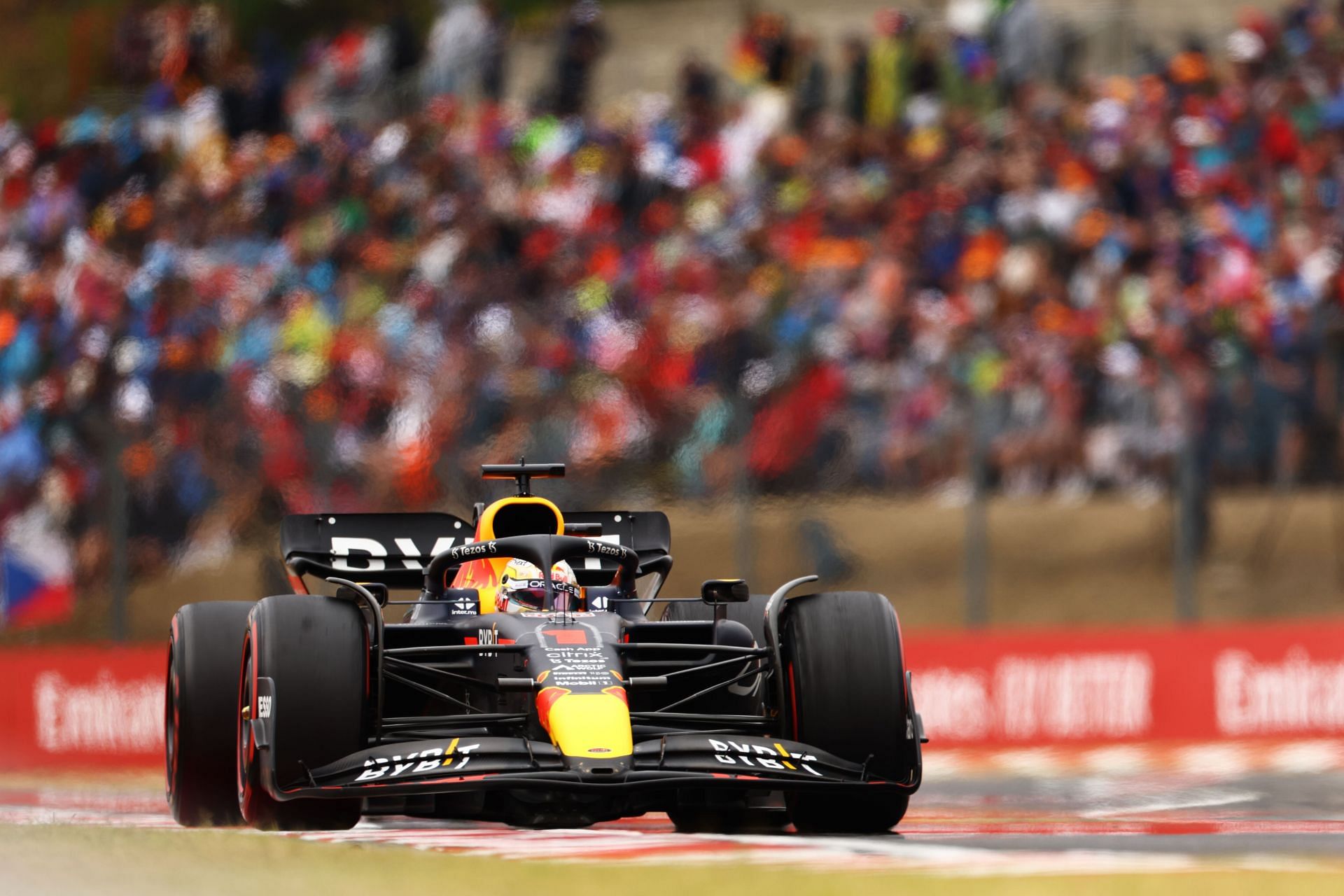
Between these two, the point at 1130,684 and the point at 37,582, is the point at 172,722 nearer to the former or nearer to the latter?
the point at 37,582

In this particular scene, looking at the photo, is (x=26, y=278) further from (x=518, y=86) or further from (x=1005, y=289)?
(x=1005, y=289)

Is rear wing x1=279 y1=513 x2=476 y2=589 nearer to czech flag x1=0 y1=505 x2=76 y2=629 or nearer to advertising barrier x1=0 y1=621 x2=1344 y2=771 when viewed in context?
advertising barrier x1=0 y1=621 x2=1344 y2=771

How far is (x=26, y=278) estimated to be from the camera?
18562 millimetres

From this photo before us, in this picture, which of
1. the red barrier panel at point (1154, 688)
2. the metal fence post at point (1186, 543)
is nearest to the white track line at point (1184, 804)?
the red barrier panel at point (1154, 688)

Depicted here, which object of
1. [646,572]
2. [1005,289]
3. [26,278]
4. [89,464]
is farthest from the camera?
[26,278]

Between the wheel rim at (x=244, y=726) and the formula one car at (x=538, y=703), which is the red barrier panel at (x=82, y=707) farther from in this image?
the wheel rim at (x=244, y=726)

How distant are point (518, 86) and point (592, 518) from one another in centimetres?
1368

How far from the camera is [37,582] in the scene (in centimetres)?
1405

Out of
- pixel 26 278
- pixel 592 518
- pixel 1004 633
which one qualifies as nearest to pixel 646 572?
pixel 592 518

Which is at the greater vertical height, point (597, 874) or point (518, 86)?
point (518, 86)

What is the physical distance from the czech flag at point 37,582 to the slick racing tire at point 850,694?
8063 mm

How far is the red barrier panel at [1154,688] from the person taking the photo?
43.6ft

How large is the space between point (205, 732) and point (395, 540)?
5.33ft

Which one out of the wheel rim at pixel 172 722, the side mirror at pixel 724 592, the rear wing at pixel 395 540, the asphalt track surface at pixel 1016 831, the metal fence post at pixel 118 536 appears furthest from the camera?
the metal fence post at pixel 118 536
